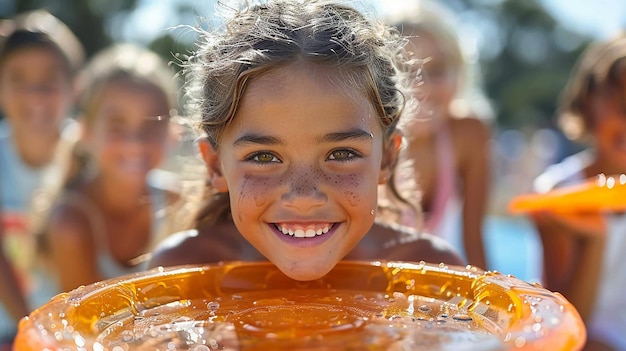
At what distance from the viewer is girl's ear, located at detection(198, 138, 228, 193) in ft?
6.10

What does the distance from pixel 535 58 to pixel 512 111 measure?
117 inches

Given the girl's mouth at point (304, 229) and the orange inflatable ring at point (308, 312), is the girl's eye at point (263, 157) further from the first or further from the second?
the orange inflatable ring at point (308, 312)

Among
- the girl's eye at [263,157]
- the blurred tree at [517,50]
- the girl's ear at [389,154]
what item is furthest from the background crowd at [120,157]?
the blurred tree at [517,50]

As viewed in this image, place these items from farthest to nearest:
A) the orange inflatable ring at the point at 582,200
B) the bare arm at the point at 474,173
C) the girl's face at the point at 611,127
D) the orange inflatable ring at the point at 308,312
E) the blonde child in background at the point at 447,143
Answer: the bare arm at the point at 474,173 → the blonde child in background at the point at 447,143 → the girl's face at the point at 611,127 → the orange inflatable ring at the point at 582,200 → the orange inflatable ring at the point at 308,312

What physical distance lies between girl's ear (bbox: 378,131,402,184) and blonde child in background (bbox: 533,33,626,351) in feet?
2.85

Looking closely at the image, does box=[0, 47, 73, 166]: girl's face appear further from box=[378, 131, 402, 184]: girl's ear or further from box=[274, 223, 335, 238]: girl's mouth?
box=[274, 223, 335, 238]: girl's mouth

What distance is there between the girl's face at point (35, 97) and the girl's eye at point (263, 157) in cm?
260

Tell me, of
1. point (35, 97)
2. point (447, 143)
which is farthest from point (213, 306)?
point (35, 97)

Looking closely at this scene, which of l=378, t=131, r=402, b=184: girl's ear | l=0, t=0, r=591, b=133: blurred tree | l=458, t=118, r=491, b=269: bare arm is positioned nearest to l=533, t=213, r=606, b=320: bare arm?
l=458, t=118, r=491, b=269: bare arm

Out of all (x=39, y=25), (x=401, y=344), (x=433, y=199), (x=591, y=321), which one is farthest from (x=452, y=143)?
(x=401, y=344)

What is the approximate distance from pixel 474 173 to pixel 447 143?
22cm

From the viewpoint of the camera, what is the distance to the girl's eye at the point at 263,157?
1.59 m

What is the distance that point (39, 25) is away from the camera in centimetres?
398

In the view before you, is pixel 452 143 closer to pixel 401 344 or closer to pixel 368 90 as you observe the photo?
pixel 368 90
